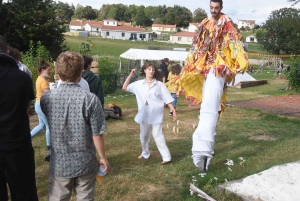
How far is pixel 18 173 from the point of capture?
3.18m

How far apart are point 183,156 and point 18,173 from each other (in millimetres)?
3727

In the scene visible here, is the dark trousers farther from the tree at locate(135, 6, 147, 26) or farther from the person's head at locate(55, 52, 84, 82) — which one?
the tree at locate(135, 6, 147, 26)

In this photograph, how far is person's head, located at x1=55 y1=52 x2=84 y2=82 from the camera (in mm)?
3133

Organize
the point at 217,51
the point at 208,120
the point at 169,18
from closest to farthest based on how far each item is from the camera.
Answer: the point at 208,120 → the point at 217,51 → the point at 169,18

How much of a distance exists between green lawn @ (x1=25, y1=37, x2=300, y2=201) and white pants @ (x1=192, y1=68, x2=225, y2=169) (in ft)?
1.14

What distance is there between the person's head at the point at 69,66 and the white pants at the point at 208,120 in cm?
257

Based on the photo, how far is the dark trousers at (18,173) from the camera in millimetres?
3100

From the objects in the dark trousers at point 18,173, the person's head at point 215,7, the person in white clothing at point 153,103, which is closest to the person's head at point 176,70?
the person in white clothing at point 153,103

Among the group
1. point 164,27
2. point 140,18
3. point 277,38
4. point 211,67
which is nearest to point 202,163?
point 211,67

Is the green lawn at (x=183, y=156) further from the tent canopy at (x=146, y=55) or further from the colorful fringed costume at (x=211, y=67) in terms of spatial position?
the tent canopy at (x=146, y=55)

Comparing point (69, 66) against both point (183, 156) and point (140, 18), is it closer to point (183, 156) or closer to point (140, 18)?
point (183, 156)

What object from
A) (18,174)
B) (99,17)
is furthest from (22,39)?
(99,17)

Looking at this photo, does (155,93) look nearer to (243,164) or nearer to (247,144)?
(243,164)

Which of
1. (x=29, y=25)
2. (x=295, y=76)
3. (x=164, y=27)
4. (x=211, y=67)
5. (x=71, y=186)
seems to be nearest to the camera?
(x=71, y=186)
